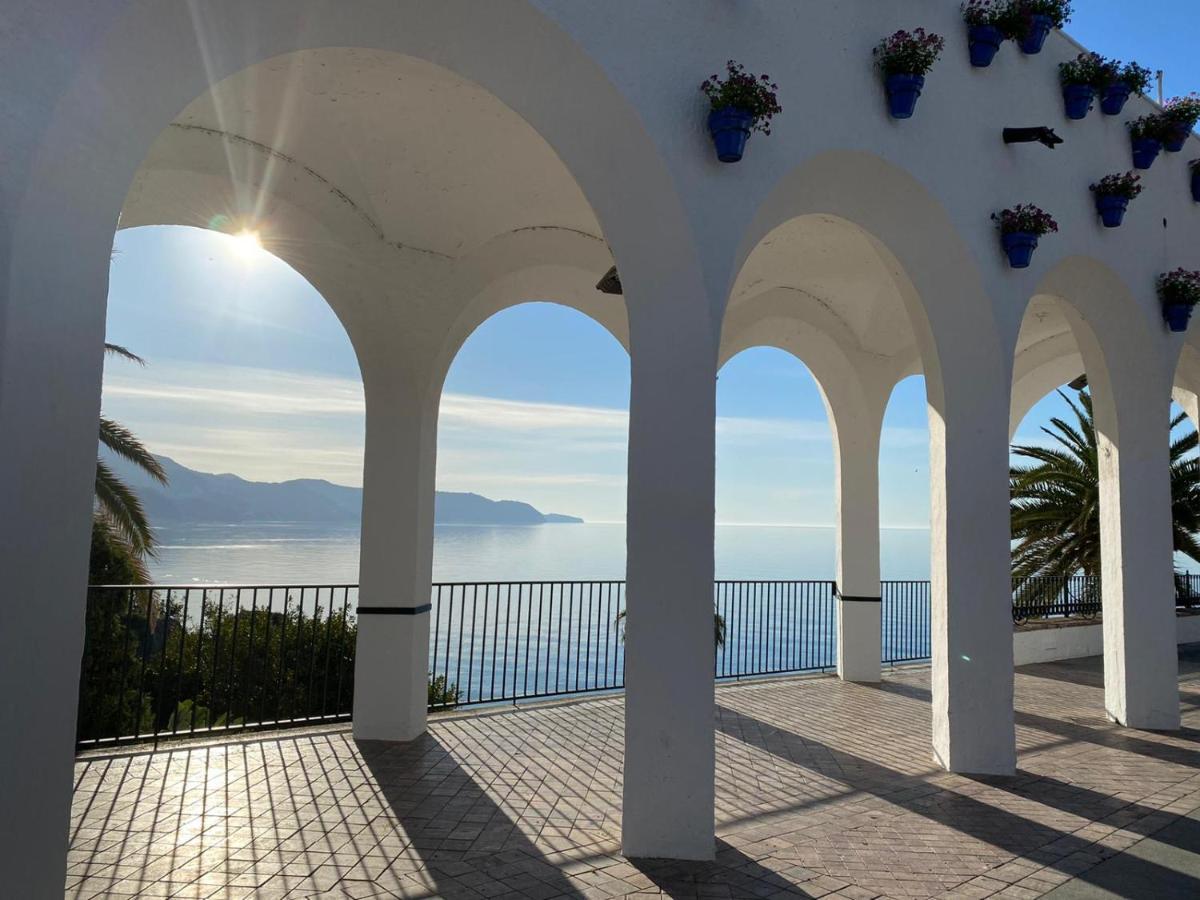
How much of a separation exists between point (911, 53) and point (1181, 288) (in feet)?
15.4

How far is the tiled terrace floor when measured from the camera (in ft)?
14.2

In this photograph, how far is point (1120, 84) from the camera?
800 cm

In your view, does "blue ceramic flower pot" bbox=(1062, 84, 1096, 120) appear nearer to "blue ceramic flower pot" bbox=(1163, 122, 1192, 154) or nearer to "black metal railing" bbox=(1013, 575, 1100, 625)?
"blue ceramic flower pot" bbox=(1163, 122, 1192, 154)

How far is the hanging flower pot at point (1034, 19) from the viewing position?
6.85 m

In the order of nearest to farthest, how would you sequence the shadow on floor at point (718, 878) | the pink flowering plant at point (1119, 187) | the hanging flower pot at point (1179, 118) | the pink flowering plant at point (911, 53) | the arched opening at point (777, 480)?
the shadow on floor at point (718, 878) → the pink flowering plant at point (911, 53) → the pink flowering plant at point (1119, 187) → the hanging flower pot at point (1179, 118) → the arched opening at point (777, 480)

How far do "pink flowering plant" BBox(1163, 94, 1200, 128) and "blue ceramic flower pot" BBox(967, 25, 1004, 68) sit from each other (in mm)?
3324

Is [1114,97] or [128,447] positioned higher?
[1114,97]

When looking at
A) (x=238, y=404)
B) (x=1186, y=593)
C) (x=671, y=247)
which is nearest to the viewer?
(x=671, y=247)

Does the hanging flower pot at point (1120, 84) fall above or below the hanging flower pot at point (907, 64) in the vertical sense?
above

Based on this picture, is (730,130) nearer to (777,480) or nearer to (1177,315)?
(1177,315)

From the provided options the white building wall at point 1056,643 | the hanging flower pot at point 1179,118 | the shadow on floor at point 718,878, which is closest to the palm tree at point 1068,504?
the white building wall at point 1056,643

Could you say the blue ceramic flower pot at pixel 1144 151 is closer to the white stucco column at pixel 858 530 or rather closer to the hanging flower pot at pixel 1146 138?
the hanging flower pot at pixel 1146 138

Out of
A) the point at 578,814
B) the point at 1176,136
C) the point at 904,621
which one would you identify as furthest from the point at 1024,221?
the point at 904,621

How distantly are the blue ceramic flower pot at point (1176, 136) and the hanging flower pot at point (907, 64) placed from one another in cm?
454
